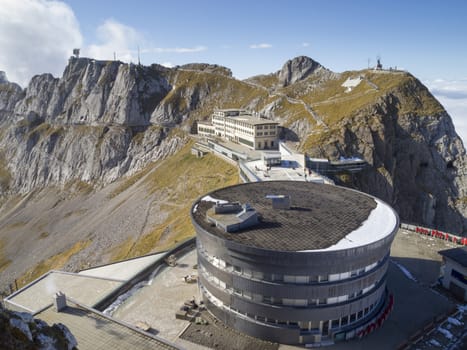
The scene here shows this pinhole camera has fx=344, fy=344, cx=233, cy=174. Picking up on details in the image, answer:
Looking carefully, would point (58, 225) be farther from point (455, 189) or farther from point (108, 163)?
point (455, 189)

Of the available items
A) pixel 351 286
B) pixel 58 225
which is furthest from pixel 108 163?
pixel 351 286

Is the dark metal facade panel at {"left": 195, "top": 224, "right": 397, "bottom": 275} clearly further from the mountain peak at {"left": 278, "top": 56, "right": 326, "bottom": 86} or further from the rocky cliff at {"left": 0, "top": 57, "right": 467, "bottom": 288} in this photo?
the mountain peak at {"left": 278, "top": 56, "right": 326, "bottom": 86}

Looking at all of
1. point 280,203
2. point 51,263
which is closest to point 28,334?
point 280,203

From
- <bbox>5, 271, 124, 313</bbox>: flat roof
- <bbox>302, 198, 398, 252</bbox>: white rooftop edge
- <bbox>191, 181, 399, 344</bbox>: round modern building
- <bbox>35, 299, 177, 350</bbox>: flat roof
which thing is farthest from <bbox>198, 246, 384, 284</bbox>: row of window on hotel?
<bbox>5, 271, 124, 313</bbox>: flat roof

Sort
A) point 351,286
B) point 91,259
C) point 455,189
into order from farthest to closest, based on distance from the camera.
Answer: point 455,189
point 91,259
point 351,286

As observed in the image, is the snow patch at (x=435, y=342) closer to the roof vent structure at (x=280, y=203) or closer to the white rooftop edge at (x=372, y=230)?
the white rooftop edge at (x=372, y=230)

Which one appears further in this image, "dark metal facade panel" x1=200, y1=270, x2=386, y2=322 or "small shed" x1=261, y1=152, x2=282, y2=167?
"small shed" x1=261, y1=152, x2=282, y2=167
